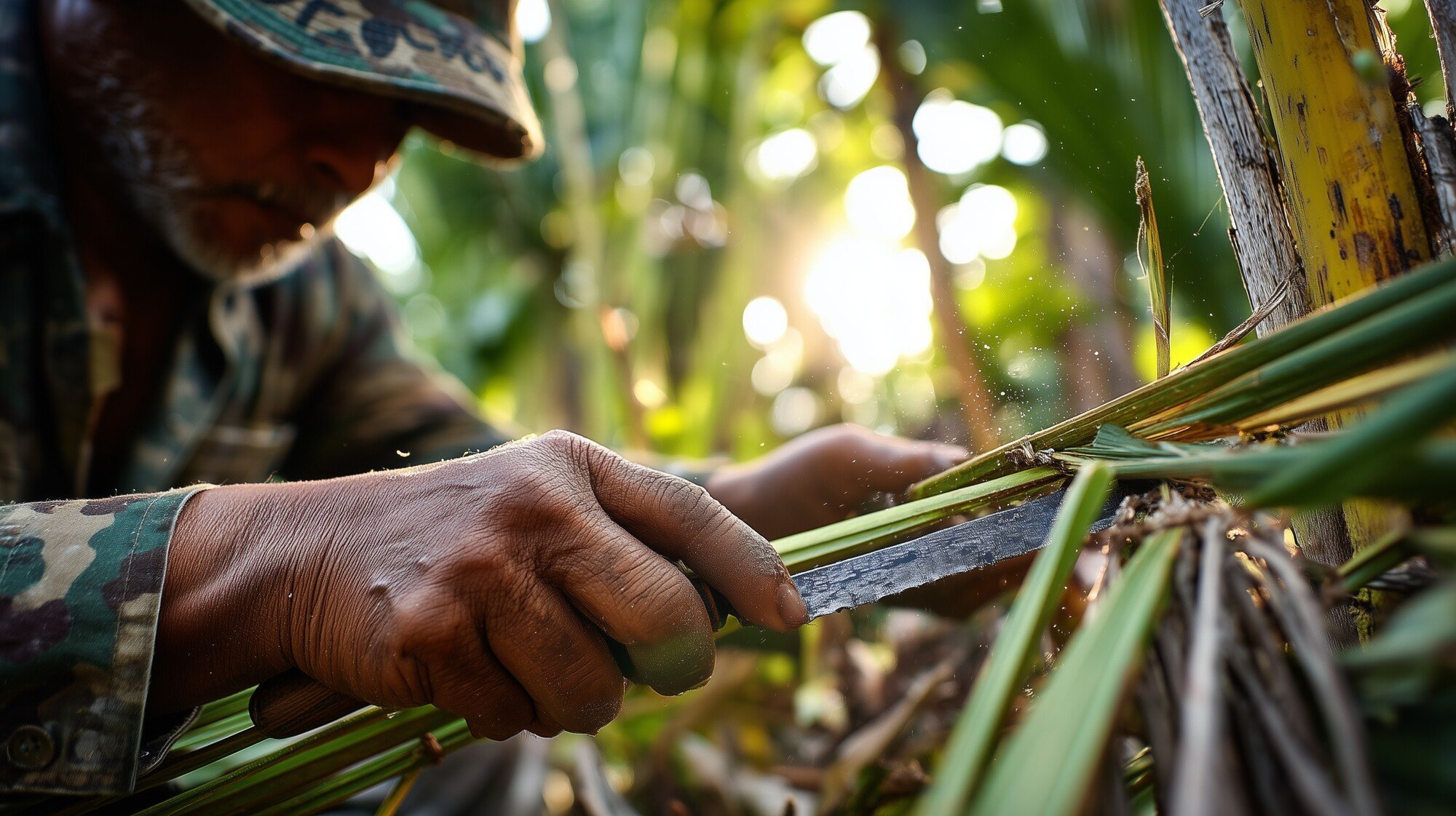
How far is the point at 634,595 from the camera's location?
0.62m

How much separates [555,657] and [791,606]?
0.19 meters

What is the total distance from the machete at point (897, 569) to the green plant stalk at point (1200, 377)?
2.4 inches

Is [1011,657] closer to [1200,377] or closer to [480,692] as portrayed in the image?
[1200,377]

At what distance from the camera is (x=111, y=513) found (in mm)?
721

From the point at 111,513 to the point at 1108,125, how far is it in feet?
4.87

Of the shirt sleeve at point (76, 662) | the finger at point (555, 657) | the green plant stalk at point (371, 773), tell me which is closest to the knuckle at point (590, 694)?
the finger at point (555, 657)

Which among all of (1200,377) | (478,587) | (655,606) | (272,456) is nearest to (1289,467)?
(1200,377)

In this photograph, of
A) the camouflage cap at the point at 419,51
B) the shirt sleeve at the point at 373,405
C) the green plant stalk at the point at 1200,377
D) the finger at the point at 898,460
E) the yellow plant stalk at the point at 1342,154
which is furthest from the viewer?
the shirt sleeve at the point at 373,405

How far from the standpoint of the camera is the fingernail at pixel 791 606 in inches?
25.0

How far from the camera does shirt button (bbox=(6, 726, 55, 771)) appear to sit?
0.65 m

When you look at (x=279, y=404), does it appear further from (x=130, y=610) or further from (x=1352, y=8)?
(x=1352, y=8)

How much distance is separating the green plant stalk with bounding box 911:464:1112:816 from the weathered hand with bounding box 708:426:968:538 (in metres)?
0.47

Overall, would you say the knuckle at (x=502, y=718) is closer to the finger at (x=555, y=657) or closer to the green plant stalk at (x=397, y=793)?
the finger at (x=555, y=657)

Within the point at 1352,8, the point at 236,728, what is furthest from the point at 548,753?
the point at 1352,8
